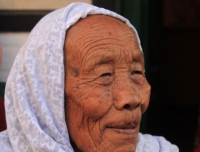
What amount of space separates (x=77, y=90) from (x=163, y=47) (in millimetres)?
6057

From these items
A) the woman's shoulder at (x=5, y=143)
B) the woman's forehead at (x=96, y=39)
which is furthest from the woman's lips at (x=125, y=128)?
the woman's shoulder at (x=5, y=143)

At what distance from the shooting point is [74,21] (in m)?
2.07

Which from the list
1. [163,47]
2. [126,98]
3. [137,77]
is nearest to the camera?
[126,98]

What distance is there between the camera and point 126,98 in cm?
194

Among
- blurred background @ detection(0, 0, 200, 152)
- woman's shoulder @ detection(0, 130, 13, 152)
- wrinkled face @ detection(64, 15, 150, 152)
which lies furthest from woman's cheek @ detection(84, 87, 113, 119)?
blurred background @ detection(0, 0, 200, 152)

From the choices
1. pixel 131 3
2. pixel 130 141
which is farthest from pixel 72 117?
pixel 131 3

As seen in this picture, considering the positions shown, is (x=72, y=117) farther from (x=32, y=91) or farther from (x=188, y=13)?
(x=188, y=13)

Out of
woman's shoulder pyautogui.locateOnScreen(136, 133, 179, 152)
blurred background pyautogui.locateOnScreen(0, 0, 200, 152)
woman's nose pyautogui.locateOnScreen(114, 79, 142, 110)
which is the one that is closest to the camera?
woman's nose pyautogui.locateOnScreen(114, 79, 142, 110)

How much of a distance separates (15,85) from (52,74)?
173 mm

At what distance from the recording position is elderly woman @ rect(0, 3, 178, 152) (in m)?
1.97

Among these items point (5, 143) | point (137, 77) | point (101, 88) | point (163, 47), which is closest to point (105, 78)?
point (101, 88)

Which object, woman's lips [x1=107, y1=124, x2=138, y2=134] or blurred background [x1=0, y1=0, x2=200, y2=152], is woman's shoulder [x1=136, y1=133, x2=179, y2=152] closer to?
woman's lips [x1=107, y1=124, x2=138, y2=134]

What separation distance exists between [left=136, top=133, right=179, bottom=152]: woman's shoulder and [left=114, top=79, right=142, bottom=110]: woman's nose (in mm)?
407

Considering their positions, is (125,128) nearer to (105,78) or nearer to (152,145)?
(105,78)
